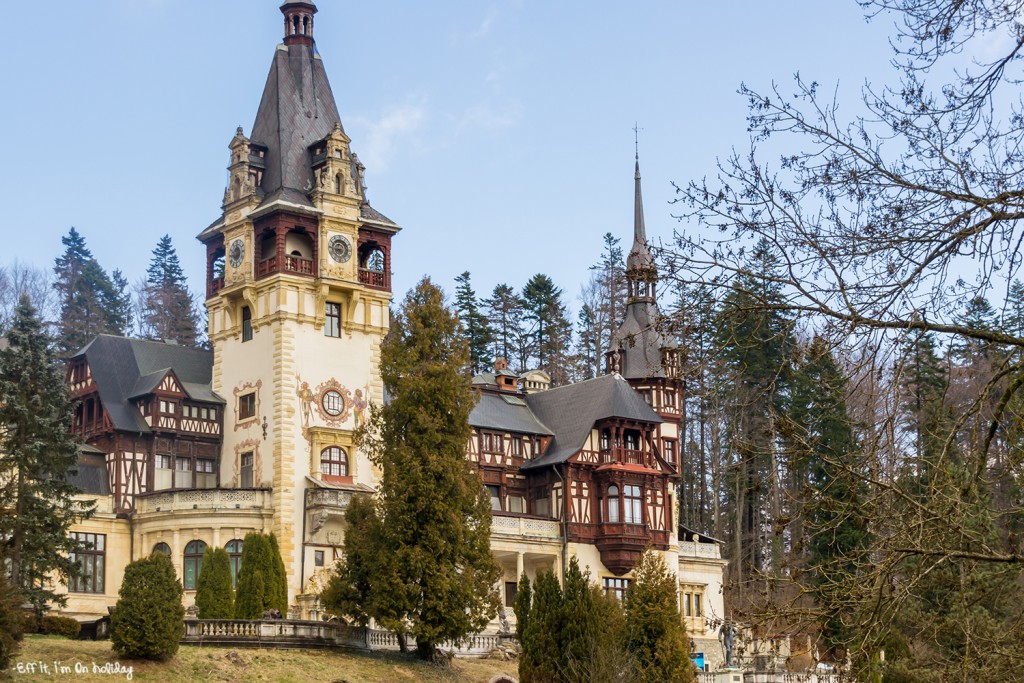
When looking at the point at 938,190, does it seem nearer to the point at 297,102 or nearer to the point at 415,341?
the point at 415,341

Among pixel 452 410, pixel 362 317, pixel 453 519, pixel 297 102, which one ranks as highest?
pixel 297 102

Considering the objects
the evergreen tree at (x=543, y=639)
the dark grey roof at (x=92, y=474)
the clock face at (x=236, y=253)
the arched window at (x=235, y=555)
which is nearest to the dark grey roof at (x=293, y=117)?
the clock face at (x=236, y=253)

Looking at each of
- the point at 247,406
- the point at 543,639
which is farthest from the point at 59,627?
the point at 247,406

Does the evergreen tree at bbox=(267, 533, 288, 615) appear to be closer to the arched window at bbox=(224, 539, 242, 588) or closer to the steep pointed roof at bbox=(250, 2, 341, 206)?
the arched window at bbox=(224, 539, 242, 588)

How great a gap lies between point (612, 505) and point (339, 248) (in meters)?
15.4

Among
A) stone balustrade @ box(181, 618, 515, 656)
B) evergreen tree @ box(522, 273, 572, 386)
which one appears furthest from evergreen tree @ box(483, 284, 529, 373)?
stone balustrade @ box(181, 618, 515, 656)

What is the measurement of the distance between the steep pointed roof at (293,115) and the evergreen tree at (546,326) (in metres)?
30.1

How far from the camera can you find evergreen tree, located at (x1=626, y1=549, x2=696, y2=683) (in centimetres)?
4112

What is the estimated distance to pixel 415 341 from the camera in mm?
48406

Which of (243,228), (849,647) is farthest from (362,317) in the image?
(849,647)

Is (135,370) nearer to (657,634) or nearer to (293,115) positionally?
(293,115)

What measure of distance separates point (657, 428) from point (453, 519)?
2120 centimetres

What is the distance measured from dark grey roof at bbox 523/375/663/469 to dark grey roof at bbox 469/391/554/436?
663 millimetres

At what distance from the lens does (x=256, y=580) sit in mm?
50344
